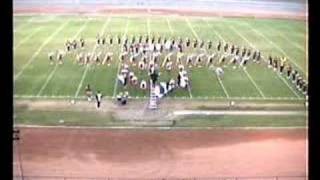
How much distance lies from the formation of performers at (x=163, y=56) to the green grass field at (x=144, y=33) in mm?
25

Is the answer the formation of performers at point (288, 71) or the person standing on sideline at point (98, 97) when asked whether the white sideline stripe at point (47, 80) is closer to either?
the person standing on sideline at point (98, 97)

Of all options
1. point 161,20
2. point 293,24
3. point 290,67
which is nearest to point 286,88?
point 290,67

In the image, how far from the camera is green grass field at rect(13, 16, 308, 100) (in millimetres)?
3277

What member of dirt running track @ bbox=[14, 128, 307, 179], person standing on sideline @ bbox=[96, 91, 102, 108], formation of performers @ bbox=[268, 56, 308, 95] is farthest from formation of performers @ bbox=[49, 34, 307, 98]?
dirt running track @ bbox=[14, 128, 307, 179]

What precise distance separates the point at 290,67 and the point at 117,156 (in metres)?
0.93

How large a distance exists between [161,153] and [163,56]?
1.54 feet

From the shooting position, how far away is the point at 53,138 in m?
3.25

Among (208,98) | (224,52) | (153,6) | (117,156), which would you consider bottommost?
(117,156)

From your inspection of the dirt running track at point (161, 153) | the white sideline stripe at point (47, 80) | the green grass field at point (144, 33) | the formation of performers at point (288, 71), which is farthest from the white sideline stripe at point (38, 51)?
the formation of performers at point (288, 71)

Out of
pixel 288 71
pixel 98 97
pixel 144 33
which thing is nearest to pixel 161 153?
pixel 98 97

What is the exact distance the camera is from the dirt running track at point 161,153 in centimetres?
322

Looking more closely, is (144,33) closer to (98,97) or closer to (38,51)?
(98,97)

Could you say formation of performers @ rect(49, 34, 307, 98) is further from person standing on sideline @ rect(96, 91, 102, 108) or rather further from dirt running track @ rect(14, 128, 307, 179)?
dirt running track @ rect(14, 128, 307, 179)
